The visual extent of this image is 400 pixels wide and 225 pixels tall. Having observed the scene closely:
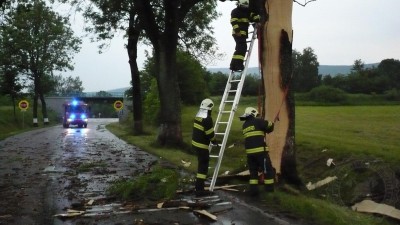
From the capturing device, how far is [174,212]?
7.14 meters

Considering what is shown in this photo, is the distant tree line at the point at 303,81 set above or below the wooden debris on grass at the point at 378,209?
above

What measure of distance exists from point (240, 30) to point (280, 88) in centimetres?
149

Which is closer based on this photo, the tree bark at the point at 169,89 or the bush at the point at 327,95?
the tree bark at the point at 169,89

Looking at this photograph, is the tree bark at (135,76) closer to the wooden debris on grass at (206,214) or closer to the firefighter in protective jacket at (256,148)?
the firefighter in protective jacket at (256,148)

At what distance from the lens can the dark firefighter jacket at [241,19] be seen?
914cm

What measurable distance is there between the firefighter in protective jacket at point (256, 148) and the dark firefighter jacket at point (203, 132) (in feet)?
2.11

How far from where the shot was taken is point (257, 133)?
7.92 metres

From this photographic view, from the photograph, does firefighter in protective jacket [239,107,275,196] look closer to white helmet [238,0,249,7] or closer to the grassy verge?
the grassy verge

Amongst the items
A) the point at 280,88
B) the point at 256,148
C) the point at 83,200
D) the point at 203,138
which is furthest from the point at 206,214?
the point at 280,88

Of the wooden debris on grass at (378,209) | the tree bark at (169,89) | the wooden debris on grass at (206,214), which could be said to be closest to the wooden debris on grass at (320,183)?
the wooden debris on grass at (378,209)

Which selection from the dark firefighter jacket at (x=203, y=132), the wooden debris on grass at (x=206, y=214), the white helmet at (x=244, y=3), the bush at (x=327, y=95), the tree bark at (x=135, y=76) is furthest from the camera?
the bush at (x=327, y=95)

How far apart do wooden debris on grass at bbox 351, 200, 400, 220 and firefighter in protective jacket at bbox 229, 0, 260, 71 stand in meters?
3.60

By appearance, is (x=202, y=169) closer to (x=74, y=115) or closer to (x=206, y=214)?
(x=206, y=214)

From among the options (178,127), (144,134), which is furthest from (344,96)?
(178,127)
